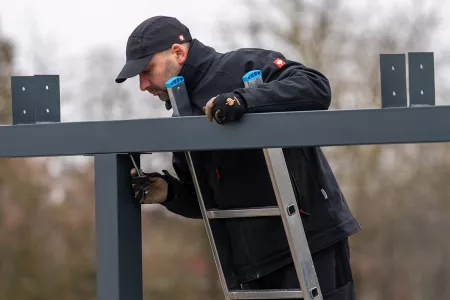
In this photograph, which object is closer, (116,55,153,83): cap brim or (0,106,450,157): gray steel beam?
(0,106,450,157): gray steel beam

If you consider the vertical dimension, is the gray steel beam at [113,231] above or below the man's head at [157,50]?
below

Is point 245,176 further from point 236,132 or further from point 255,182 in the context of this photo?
point 236,132

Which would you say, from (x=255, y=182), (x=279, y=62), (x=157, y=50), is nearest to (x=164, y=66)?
(x=157, y=50)

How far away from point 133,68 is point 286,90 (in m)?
0.56

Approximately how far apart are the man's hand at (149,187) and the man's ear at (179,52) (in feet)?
1.27

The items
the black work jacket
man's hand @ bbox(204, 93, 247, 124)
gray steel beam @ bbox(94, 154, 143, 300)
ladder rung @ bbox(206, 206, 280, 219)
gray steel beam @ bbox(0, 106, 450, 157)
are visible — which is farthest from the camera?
the black work jacket

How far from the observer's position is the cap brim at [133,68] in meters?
2.84

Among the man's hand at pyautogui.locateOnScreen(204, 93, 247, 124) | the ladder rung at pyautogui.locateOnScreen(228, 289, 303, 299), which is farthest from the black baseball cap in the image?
the ladder rung at pyautogui.locateOnScreen(228, 289, 303, 299)

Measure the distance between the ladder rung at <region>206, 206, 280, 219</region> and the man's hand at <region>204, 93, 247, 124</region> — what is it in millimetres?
417

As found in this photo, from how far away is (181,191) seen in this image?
3.06m

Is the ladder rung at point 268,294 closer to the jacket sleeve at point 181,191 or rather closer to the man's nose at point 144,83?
the jacket sleeve at point 181,191

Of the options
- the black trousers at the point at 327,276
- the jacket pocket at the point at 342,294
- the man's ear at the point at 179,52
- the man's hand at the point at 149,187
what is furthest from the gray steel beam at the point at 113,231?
the jacket pocket at the point at 342,294

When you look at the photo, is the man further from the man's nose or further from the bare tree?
the bare tree

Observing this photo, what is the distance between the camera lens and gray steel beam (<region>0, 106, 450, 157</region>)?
2.30 meters
